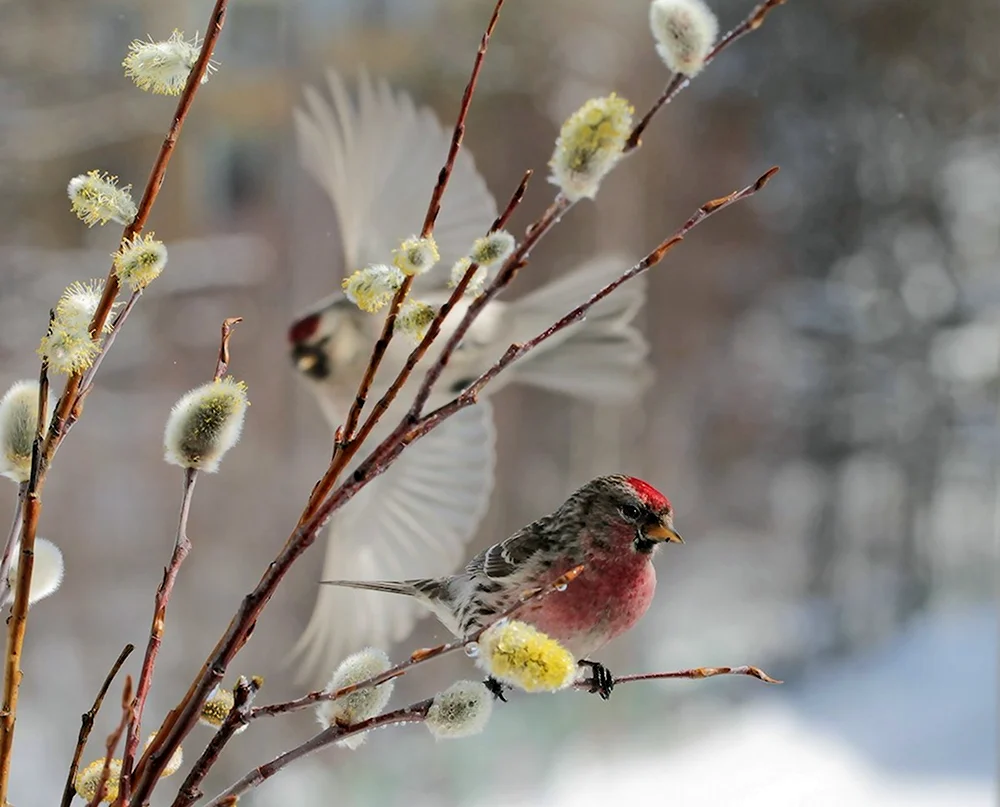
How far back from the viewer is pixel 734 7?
0.98 m

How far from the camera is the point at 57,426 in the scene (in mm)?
326

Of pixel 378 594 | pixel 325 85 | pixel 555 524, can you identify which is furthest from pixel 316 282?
pixel 555 524

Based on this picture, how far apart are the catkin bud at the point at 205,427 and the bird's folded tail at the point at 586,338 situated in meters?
0.38

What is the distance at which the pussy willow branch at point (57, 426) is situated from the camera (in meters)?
0.31

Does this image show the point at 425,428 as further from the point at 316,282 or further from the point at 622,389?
the point at 316,282

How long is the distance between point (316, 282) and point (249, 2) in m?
0.31

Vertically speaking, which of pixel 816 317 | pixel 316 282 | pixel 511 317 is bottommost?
pixel 511 317

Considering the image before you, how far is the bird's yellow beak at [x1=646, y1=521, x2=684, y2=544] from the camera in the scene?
385 millimetres

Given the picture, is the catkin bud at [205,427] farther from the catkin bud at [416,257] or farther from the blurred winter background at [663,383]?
the blurred winter background at [663,383]

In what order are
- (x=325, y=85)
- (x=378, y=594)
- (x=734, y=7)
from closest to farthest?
(x=378, y=594) → (x=325, y=85) → (x=734, y=7)

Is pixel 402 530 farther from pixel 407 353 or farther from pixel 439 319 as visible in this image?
pixel 439 319

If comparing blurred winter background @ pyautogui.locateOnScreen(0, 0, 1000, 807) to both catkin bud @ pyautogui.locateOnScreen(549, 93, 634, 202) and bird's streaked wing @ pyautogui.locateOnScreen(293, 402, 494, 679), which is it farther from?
catkin bud @ pyautogui.locateOnScreen(549, 93, 634, 202)

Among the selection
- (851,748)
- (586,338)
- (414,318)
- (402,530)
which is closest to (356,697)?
(414,318)

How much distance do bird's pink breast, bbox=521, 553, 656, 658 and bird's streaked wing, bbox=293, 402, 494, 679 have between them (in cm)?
23
